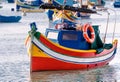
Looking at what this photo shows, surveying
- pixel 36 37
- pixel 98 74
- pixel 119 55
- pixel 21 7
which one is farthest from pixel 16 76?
pixel 21 7

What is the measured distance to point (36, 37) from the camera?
32.8 m

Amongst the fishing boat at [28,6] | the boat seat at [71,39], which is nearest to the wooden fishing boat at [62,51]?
the boat seat at [71,39]

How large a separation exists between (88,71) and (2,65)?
6.05 m

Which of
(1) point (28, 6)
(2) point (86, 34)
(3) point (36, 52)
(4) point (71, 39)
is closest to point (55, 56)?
(3) point (36, 52)

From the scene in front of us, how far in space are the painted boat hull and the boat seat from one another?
66 centimetres

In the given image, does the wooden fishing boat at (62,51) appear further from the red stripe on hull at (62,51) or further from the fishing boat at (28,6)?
the fishing boat at (28,6)

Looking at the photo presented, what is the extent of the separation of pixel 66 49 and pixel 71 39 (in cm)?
145

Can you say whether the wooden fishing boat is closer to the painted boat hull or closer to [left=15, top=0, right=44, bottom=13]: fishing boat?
the painted boat hull

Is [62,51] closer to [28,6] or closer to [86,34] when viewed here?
[86,34]

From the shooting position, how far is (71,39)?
3519 centimetres

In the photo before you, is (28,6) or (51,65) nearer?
(51,65)

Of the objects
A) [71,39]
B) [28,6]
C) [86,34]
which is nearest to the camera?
[71,39]

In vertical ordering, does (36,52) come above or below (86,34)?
below

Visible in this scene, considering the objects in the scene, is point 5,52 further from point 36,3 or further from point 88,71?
point 36,3
